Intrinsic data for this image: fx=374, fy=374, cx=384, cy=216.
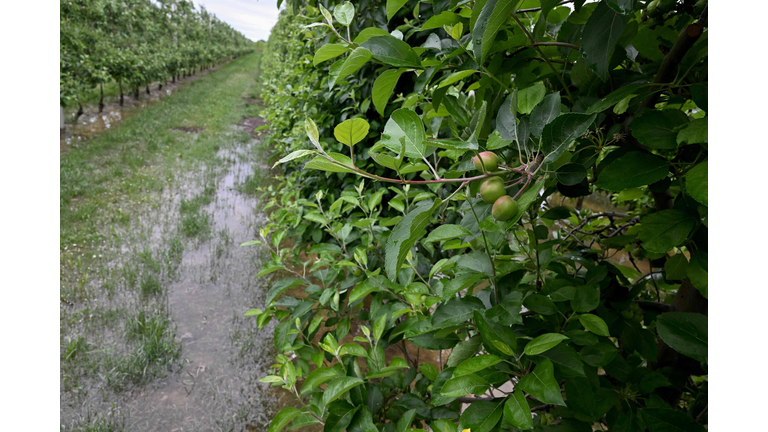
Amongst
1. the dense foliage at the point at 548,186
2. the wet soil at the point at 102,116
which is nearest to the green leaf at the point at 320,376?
the dense foliage at the point at 548,186

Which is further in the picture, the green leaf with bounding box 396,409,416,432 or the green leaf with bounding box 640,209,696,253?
the green leaf with bounding box 396,409,416,432

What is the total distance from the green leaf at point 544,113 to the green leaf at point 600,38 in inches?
A: 2.2

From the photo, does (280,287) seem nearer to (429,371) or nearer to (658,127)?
(429,371)

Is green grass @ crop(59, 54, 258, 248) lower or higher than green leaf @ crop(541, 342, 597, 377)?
lower

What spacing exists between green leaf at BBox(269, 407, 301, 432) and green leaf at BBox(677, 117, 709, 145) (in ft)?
3.11

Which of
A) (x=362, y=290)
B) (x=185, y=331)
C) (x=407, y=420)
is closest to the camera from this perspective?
(x=407, y=420)

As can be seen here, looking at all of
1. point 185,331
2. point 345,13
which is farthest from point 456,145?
point 185,331

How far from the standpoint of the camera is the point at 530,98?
0.57 meters

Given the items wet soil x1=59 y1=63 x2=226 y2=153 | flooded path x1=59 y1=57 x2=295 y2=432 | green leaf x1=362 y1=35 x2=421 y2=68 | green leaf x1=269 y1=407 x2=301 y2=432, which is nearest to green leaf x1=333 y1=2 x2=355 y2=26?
green leaf x1=362 y1=35 x2=421 y2=68

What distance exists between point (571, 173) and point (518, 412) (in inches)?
13.7

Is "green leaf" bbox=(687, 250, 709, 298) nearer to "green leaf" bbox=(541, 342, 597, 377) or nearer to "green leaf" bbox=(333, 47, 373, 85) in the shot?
"green leaf" bbox=(541, 342, 597, 377)

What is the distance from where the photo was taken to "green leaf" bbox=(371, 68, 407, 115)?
2.06 ft

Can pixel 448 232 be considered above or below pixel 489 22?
below

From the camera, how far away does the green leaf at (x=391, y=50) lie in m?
0.60
